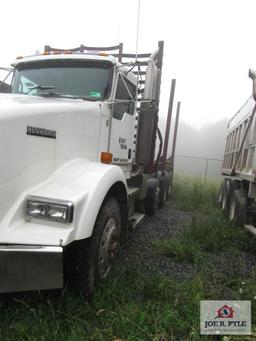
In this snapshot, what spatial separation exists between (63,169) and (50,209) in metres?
0.65

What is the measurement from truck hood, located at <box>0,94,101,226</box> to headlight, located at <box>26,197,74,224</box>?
0.13 m

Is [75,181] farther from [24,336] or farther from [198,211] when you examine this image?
[198,211]

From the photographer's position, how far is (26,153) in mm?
2482

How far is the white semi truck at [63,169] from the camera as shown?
220 cm

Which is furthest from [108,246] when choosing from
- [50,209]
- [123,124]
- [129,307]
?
[123,124]

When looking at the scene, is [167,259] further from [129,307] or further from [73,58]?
[73,58]

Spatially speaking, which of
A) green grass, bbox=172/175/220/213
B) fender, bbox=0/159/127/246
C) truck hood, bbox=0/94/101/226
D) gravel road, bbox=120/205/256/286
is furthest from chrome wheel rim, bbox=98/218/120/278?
green grass, bbox=172/175/220/213

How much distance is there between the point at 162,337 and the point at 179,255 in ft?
6.35

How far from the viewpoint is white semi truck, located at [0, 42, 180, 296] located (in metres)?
2.20

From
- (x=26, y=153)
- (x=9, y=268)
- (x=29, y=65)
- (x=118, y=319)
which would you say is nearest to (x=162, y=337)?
(x=118, y=319)

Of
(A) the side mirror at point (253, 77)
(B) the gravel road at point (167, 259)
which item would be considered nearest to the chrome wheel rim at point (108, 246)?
(B) the gravel road at point (167, 259)

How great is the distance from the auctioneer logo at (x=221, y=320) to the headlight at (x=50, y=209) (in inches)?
46.5

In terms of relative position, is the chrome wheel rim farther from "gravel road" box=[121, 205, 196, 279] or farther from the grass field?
"gravel road" box=[121, 205, 196, 279]

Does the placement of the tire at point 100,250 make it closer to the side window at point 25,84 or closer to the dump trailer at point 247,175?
the side window at point 25,84
